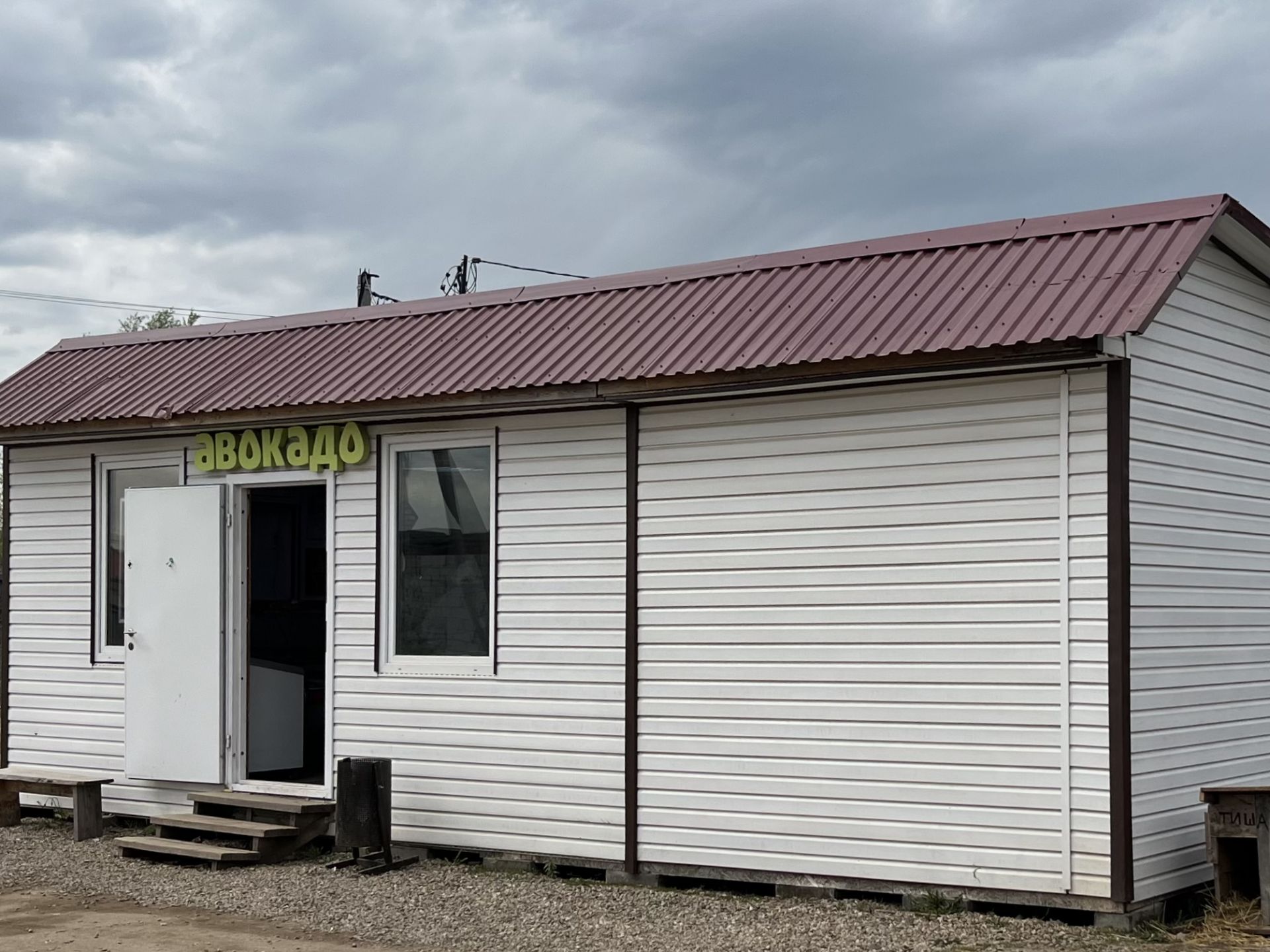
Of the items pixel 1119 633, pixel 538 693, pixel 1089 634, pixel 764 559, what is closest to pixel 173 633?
pixel 538 693

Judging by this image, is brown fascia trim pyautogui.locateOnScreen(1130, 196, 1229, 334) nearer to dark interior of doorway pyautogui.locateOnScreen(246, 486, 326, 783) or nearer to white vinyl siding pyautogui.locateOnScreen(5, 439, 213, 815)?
dark interior of doorway pyautogui.locateOnScreen(246, 486, 326, 783)

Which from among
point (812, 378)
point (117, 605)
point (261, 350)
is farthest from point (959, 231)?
point (117, 605)

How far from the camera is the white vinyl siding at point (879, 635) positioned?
746 centimetres

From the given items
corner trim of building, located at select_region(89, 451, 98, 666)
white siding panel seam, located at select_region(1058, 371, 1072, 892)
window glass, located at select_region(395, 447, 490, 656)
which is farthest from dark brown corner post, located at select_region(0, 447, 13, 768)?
white siding panel seam, located at select_region(1058, 371, 1072, 892)

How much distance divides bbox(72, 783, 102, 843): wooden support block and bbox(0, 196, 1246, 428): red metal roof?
105 inches

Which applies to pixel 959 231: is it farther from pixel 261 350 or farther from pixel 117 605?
pixel 117 605

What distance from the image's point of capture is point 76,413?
36.2ft

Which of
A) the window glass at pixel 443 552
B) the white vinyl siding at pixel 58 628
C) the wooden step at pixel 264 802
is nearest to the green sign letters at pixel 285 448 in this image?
the window glass at pixel 443 552

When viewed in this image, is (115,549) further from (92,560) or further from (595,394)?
(595,394)

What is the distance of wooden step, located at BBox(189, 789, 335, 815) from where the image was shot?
9.95 metres

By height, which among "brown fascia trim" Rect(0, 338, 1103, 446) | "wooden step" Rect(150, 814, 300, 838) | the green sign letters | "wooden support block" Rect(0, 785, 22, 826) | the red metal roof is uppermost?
the red metal roof

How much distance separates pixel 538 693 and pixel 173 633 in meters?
3.12

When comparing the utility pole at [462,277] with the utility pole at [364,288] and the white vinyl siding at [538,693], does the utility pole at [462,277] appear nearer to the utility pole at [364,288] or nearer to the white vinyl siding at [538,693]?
the utility pole at [364,288]

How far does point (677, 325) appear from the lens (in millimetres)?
9078
